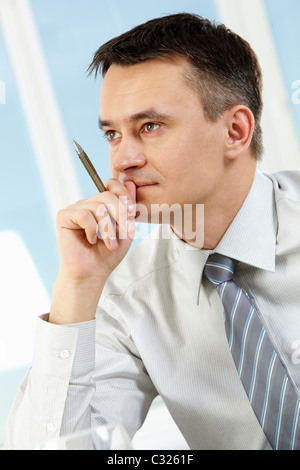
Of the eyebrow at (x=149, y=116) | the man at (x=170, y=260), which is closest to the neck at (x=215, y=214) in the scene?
the man at (x=170, y=260)

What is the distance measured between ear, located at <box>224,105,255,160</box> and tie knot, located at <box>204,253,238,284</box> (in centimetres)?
32

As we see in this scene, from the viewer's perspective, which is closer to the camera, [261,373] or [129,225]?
[261,373]

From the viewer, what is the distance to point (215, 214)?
1487mm

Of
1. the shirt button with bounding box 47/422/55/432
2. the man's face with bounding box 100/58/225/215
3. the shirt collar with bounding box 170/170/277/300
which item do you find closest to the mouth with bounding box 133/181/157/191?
the man's face with bounding box 100/58/225/215

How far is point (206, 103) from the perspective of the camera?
1.42m

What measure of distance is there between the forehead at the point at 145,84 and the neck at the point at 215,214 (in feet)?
0.95

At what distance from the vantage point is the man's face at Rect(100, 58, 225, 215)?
1326 mm

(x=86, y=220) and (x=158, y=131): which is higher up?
(x=158, y=131)

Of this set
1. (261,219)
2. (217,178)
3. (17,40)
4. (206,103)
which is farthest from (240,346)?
(17,40)

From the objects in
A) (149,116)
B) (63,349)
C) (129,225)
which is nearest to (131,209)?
(129,225)

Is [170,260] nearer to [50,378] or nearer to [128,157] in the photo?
[128,157]

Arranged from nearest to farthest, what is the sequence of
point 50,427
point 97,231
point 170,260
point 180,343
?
point 50,427 → point 97,231 → point 180,343 → point 170,260

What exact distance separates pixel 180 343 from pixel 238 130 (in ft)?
2.06
